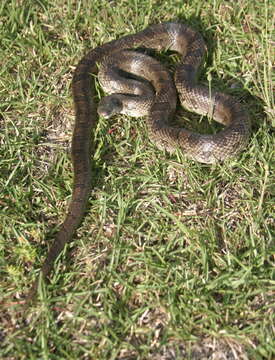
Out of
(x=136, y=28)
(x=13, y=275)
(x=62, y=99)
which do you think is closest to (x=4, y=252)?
(x=13, y=275)

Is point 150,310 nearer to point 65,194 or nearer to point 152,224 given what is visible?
point 152,224

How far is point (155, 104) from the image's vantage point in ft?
20.5

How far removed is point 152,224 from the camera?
16.2ft

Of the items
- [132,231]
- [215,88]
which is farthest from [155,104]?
[132,231]

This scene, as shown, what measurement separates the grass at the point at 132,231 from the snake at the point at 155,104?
0.15 m

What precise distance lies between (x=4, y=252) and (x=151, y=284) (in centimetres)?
154

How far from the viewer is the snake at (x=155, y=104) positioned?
17.3 feet

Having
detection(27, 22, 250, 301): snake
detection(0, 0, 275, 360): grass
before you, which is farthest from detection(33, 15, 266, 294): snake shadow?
detection(27, 22, 250, 301): snake

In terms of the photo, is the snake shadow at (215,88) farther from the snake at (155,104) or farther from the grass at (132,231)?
the snake at (155,104)

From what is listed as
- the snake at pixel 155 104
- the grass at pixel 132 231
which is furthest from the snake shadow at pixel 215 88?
the snake at pixel 155 104

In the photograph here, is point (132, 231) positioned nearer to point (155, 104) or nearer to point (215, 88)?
point (155, 104)

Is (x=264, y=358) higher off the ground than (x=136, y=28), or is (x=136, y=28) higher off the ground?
(x=136, y=28)

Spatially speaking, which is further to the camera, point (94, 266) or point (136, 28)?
point (136, 28)

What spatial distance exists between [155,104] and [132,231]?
2067mm
